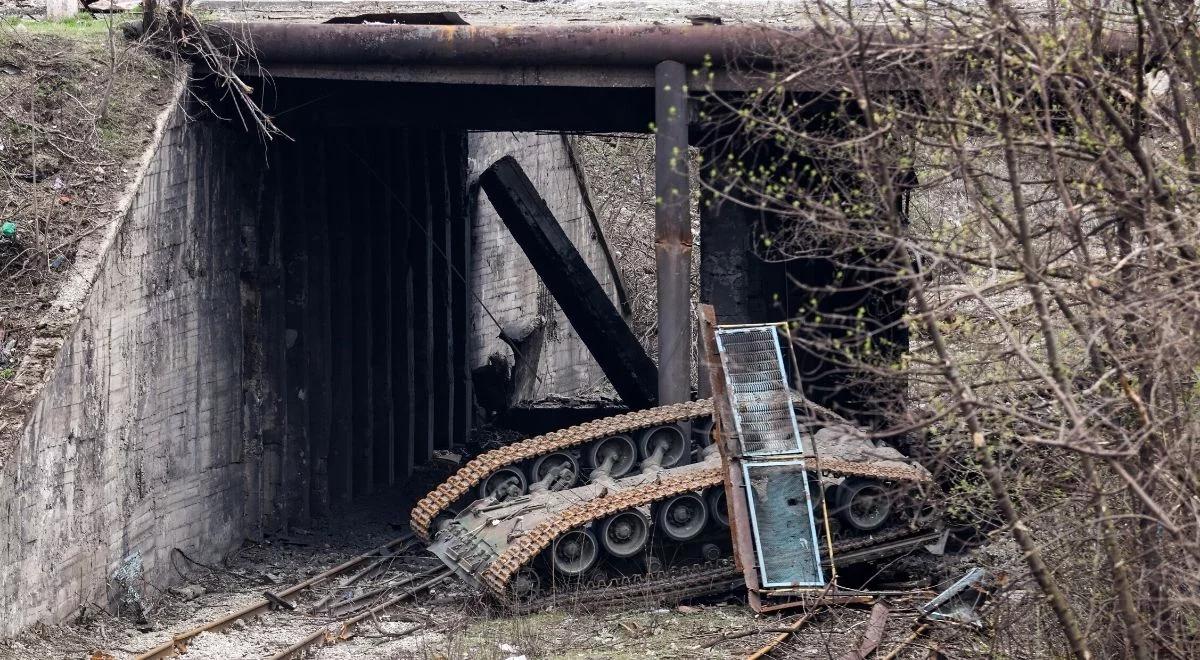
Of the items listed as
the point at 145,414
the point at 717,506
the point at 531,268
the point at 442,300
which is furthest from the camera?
the point at 531,268

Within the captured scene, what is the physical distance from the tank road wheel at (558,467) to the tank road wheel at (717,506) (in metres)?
1.57

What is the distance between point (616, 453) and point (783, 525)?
2265 millimetres

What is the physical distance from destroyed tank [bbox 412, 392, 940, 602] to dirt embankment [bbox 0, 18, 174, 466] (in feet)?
12.2

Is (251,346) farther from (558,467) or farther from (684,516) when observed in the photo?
(684,516)

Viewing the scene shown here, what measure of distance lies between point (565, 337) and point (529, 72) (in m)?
12.2

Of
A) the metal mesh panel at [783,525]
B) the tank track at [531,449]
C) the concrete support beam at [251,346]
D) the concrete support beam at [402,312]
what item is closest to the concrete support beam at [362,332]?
the concrete support beam at [402,312]

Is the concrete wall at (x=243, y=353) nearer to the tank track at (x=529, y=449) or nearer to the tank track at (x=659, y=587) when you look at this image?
the tank track at (x=529, y=449)

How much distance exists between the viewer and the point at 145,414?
1295 centimetres

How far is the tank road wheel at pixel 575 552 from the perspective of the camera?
40.0 ft

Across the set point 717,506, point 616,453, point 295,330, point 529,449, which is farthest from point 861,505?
point 295,330

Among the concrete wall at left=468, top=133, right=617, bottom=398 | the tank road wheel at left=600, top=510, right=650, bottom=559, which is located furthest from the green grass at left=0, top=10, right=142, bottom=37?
the tank road wheel at left=600, top=510, right=650, bottom=559

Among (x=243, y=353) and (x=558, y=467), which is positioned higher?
(x=243, y=353)

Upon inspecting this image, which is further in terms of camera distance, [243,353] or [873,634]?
[243,353]

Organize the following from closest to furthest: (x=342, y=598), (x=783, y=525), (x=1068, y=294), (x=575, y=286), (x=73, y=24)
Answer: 1. (x=1068, y=294)
2. (x=783, y=525)
3. (x=342, y=598)
4. (x=73, y=24)
5. (x=575, y=286)
